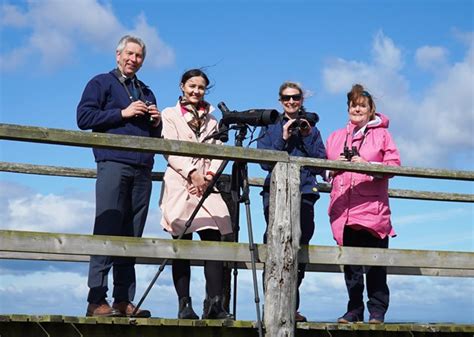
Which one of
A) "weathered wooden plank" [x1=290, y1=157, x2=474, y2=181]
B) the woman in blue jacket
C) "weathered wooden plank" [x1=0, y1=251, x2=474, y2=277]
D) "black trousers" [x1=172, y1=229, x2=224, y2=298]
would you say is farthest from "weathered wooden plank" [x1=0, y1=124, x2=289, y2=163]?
"weathered wooden plank" [x1=0, y1=251, x2=474, y2=277]

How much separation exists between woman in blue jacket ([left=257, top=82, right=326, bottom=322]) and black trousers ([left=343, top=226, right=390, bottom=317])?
1.45 ft

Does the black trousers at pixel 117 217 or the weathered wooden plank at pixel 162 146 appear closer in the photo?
the weathered wooden plank at pixel 162 146

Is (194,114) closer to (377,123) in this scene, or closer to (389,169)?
(377,123)

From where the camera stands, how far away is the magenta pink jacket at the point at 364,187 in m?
7.67

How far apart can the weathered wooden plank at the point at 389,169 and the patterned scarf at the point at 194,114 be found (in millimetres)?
1042

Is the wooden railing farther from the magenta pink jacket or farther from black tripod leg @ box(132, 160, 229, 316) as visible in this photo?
the magenta pink jacket

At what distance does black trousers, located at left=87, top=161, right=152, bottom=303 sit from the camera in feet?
23.0

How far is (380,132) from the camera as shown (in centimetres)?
792

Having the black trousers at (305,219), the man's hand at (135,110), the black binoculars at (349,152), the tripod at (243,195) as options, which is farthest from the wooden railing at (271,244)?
the man's hand at (135,110)

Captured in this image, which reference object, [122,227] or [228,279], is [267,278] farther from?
[228,279]

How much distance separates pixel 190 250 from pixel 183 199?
804 millimetres

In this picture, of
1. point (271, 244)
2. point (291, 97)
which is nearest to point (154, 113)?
point (291, 97)

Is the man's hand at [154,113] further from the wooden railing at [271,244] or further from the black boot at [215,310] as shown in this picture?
the black boot at [215,310]

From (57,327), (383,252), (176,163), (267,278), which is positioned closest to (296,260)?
(267,278)
